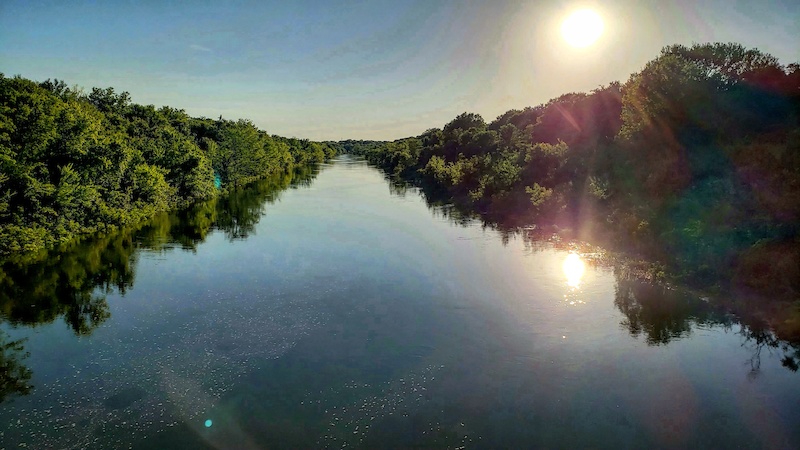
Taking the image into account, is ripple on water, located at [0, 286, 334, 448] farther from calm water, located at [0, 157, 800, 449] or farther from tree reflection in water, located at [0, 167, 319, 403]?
tree reflection in water, located at [0, 167, 319, 403]

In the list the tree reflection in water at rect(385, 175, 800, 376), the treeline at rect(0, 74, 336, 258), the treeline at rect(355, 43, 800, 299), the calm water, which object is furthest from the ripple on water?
the treeline at rect(355, 43, 800, 299)

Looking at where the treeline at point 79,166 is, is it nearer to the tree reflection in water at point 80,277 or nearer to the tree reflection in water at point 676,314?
the tree reflection in water at point 80,277

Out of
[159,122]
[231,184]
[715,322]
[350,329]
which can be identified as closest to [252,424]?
[350,329]

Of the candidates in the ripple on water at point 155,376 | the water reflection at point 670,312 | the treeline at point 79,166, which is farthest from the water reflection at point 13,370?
the water reflection at point 670,312

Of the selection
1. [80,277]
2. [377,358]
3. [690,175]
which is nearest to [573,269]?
[690,175]

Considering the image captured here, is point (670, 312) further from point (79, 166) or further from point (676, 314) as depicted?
point (79, 166)
